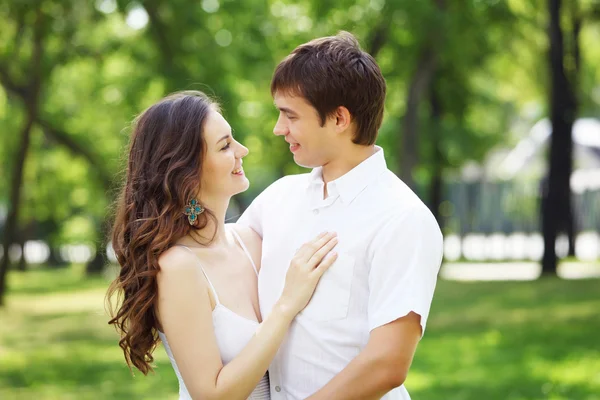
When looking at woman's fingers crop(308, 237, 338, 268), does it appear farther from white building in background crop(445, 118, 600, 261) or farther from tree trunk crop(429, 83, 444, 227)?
white building in background crop(445, 118, 600, 261)

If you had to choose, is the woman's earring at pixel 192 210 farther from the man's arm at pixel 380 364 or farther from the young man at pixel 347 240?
the man's arm at pixel 380 364

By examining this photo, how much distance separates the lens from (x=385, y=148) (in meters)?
22.4

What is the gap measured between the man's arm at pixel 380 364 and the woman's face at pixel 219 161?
32.1 inches

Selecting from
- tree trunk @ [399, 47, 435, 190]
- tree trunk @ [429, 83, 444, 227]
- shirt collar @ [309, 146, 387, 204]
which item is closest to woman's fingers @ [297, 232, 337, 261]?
shirt collar @ [309, 146, 387, 204]

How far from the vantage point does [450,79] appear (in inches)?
911

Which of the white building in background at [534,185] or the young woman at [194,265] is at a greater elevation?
the young woman at [194,265]

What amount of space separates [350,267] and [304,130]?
1.62 feet

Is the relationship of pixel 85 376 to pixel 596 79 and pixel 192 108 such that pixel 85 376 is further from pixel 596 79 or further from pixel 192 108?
pixel 596 79

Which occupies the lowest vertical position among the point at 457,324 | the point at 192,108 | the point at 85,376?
the point at 457,324

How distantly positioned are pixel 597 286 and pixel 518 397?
29.8ft

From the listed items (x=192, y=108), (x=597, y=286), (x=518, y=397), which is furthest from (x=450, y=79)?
(x=192, y=108)

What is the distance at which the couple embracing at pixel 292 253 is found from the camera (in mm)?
2963

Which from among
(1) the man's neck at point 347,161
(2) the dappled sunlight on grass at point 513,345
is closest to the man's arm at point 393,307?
(1) the man's neck at point 347,161

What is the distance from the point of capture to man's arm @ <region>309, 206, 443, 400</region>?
290 centimetres
